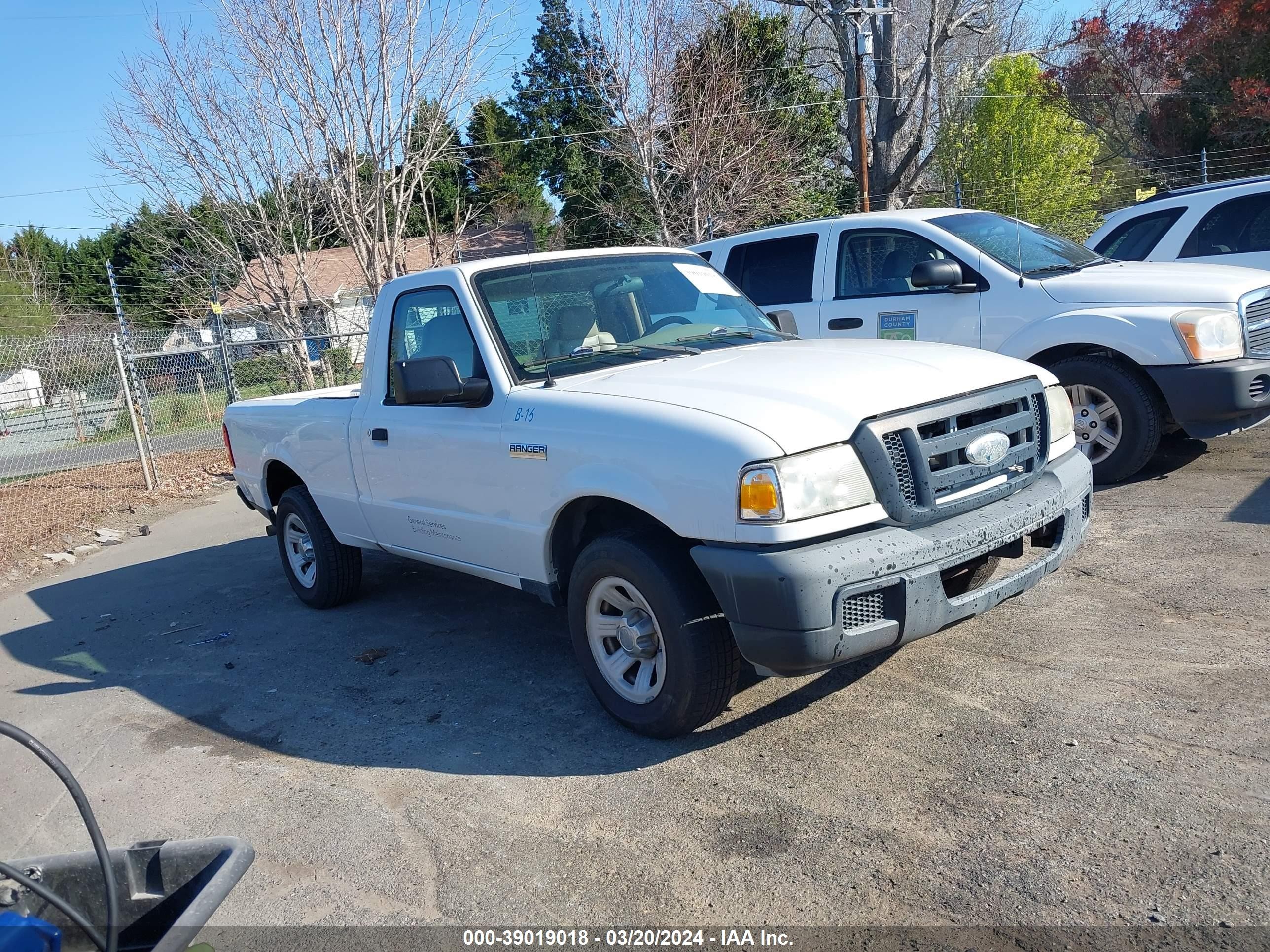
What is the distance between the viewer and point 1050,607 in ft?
15.9

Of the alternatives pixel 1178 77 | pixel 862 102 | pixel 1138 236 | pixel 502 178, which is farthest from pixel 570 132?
pixel 1138 236

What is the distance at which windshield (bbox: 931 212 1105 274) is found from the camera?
279 inches

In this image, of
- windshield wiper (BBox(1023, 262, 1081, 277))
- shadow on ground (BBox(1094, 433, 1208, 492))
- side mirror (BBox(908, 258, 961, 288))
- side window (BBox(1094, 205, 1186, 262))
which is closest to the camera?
side mirror (BBox(908, 258, 961, 288))

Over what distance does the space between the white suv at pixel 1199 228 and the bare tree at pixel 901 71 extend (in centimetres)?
1585

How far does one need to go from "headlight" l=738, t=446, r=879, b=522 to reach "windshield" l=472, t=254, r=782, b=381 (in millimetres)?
1372

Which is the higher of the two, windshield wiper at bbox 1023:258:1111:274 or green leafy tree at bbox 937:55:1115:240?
green leafy tree at bbox 937:55:1115:240

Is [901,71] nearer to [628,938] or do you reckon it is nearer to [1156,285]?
[1156,285]

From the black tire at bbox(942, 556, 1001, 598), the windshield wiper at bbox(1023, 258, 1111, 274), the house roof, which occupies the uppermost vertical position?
the house roof

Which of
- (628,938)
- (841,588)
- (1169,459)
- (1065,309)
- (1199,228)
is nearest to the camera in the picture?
(628,938)

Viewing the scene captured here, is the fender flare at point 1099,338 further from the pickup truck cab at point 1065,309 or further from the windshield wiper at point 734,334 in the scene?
the windshield wiper at point 734,334

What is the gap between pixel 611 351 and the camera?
4.58 meters

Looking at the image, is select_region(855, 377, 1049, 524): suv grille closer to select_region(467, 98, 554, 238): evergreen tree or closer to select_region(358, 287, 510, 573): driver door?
select_region(358, 287, 510, 573): driver door

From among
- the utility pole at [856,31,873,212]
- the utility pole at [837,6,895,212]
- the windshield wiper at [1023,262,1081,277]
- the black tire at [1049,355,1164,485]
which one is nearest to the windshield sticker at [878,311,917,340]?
the windshield wiper at [1023,262,1081,277]

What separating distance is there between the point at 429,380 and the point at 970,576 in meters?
2.43
